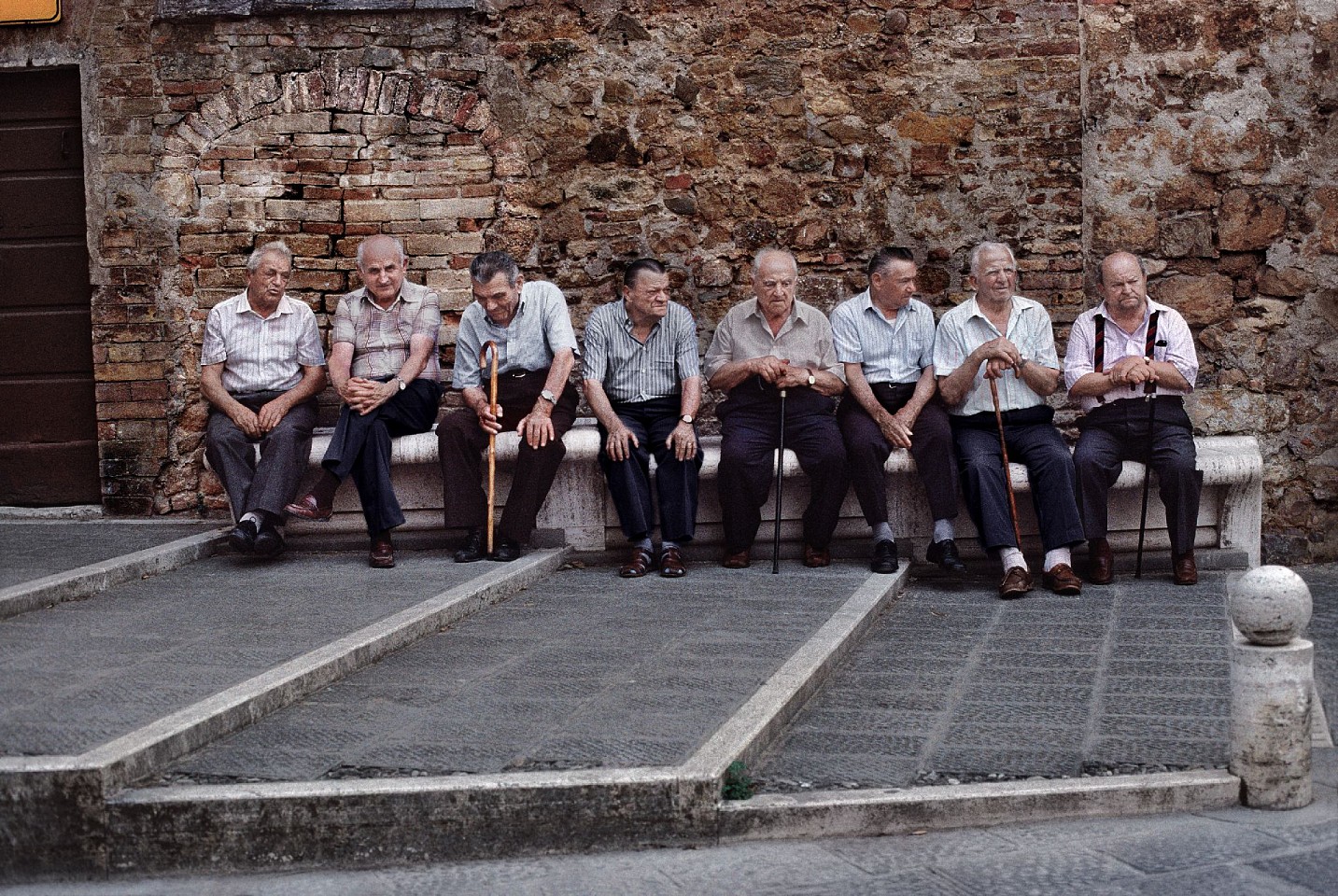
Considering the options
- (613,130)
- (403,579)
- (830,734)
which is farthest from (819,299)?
(830,734)

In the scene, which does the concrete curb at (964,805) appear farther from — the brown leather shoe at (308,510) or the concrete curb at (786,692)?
the brown leather shoe at (308,510)

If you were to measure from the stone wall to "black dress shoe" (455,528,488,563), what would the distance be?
1.73 m

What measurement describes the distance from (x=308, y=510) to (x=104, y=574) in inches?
37.8

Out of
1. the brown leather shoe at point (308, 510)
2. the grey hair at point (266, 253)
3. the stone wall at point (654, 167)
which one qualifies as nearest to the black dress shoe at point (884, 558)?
the stone wall at point (654, 167)

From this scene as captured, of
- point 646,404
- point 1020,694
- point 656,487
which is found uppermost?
point 646,404

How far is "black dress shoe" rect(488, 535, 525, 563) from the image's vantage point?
6410 millimetres

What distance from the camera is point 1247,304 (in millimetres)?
7570

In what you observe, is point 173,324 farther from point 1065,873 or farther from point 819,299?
point 1065,873

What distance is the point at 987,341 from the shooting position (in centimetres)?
651

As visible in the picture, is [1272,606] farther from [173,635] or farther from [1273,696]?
[173,635]

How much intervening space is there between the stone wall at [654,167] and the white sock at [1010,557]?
1.97m

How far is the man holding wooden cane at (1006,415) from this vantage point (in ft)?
20.2

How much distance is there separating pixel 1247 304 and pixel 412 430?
4.32 meters

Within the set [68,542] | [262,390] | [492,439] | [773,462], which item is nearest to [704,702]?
[773,462]
